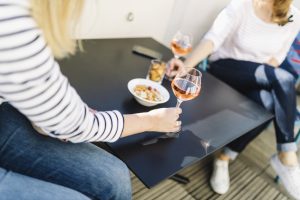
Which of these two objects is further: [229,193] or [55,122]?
[229,193]

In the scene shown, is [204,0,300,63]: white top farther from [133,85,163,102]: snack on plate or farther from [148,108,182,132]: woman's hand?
[148,108,182,132]: woman's hand

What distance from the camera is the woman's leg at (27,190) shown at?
702 mm

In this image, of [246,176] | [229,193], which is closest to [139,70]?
[229,193]

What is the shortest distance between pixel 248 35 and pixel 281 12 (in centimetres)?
21

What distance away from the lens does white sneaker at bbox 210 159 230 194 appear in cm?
173

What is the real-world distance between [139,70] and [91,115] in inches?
23.5

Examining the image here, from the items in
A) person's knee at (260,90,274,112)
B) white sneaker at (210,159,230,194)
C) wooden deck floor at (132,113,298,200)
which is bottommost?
wooden deck floor at (132,113,298,200)

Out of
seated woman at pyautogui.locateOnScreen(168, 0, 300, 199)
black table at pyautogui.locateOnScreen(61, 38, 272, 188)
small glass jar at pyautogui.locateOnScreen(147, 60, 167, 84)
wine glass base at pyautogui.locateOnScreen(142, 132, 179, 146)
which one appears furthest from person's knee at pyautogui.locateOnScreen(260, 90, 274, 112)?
wine glass base at pyautogui.locateOnScreen(142, 132, 179, 146)

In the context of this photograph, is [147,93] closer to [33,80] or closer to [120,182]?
[120,182]

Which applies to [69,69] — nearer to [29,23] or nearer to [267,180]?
[29,23]

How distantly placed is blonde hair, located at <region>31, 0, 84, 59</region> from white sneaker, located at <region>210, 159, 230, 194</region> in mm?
1251

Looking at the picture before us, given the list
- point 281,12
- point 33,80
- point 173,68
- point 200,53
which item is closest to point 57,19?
point 33,80

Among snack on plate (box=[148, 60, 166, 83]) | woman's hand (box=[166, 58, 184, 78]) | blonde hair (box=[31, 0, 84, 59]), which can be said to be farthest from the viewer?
woman's hand (box=[166, 58, 184, 78])

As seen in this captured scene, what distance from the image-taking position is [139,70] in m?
1.36
